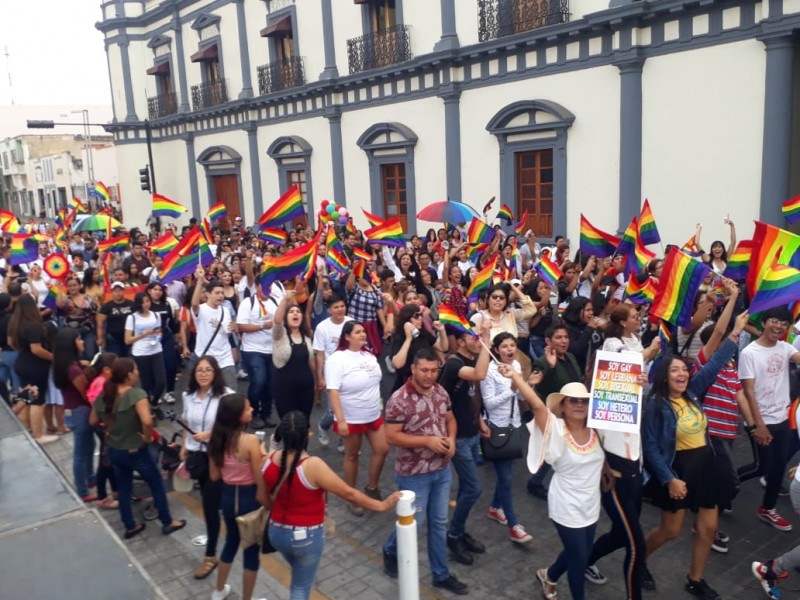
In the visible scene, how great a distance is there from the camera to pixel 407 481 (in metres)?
4.56

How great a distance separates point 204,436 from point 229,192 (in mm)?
23152

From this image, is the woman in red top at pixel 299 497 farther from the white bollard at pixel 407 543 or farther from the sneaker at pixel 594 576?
the sneaker at pixel 594 576

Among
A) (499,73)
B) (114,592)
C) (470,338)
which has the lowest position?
(114,592)

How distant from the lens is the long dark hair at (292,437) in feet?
12.4

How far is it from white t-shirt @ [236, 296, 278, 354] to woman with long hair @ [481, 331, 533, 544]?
10.4ft

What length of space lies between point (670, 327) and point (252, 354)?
437 centimetres

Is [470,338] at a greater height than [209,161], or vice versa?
[209,161]

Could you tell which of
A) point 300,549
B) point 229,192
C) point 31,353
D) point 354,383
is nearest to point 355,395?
point 354,383

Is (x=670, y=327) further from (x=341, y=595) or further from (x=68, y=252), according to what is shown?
(x=68, y=252)

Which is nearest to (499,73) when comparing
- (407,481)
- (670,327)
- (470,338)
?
(670,327)

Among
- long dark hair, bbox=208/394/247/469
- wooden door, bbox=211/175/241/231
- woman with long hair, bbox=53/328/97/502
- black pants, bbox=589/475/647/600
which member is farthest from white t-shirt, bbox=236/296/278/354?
wooden door, bbox=211/175/241/231

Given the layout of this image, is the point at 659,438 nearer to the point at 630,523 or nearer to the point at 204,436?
the point at 630,523

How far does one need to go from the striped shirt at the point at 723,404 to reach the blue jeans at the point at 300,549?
9.88 feet

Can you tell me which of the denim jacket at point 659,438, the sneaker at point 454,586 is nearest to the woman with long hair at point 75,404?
the sneaker at point 454,586
